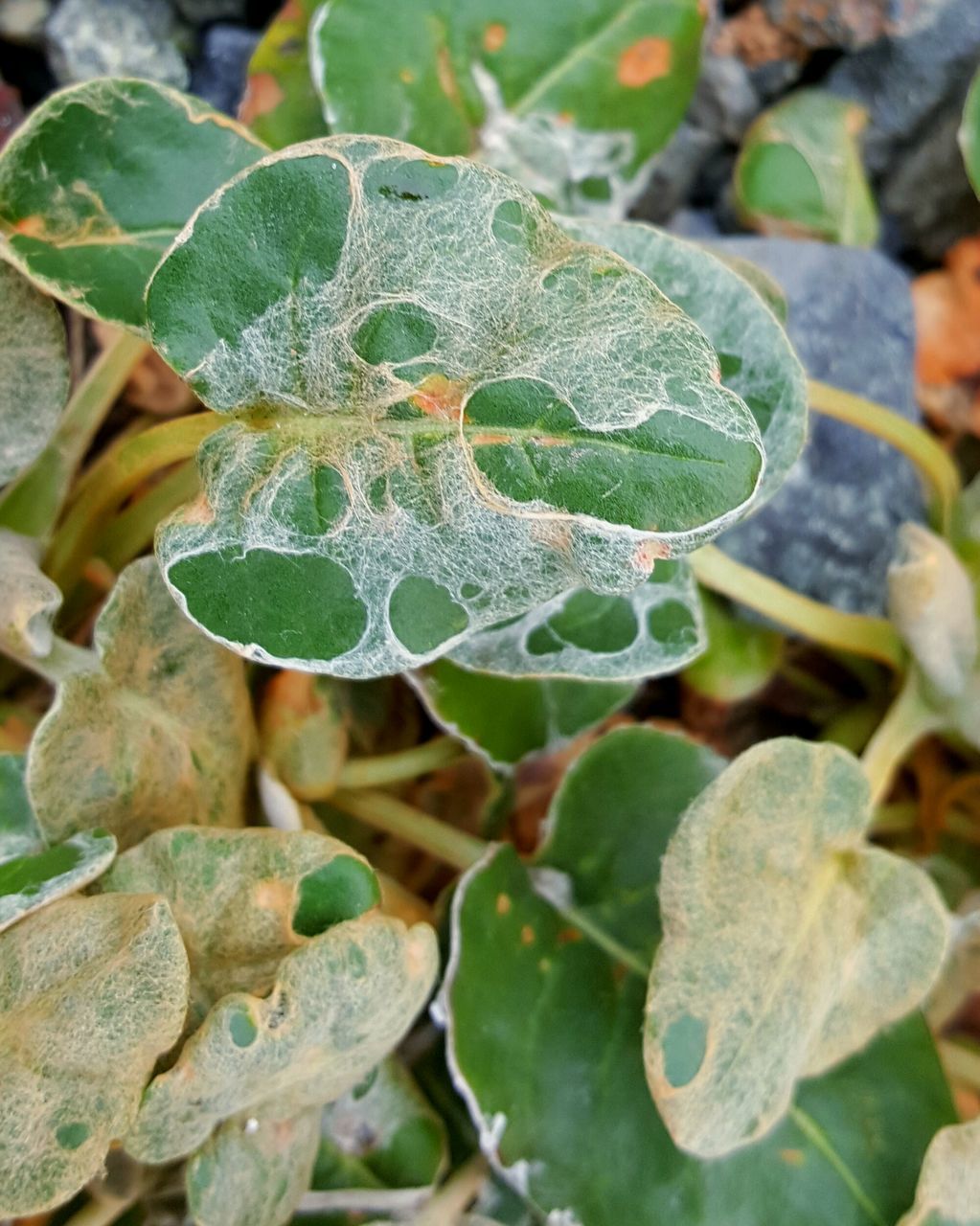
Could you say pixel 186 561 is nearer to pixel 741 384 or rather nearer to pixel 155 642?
pixel 155 642

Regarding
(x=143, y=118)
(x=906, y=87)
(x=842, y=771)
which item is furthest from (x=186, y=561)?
(x=906, y=87)

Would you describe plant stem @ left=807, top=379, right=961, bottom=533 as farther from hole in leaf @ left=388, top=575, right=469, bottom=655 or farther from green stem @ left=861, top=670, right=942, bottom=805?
hole in leaf @ left=388, top=575, right=469, bottom=655

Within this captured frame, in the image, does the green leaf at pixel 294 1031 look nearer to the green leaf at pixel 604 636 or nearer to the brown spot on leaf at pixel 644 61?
the green leaf at pixel 604 636

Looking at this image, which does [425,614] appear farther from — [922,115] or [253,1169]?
[922,115]

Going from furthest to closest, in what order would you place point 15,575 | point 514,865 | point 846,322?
1. point 846,322
2. point 514,865
3. point 15,575

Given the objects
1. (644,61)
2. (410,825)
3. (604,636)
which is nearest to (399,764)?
(410,825)

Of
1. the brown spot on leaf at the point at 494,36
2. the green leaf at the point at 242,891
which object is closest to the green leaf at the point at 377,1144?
the green leaf at the point at 242,891
